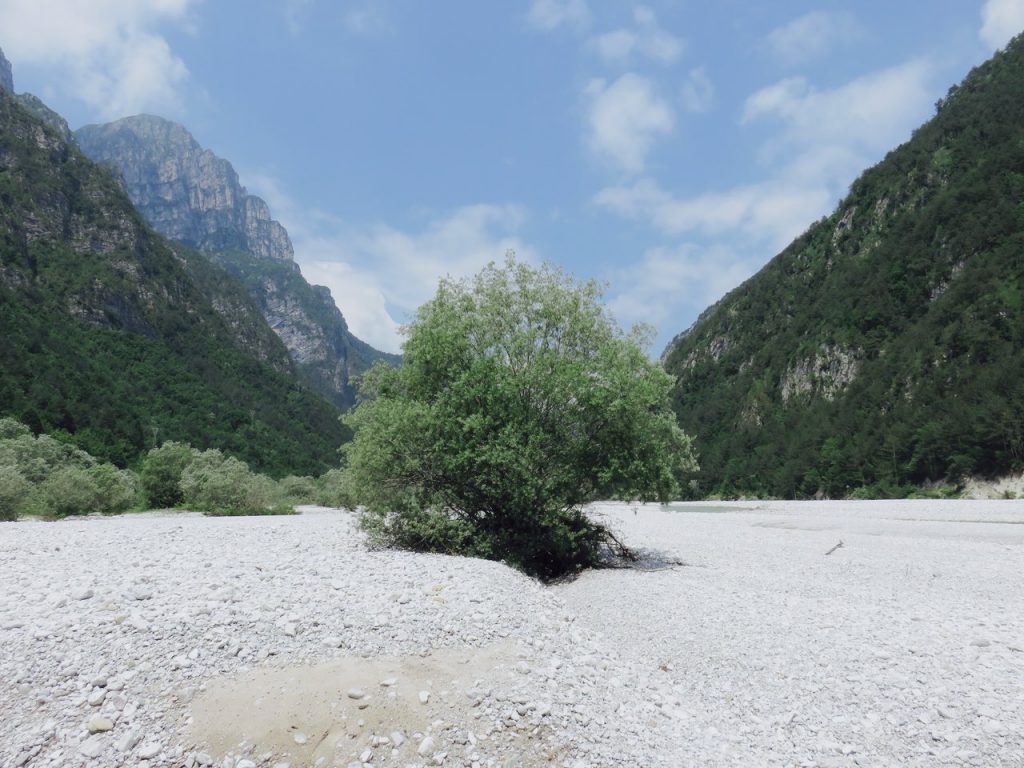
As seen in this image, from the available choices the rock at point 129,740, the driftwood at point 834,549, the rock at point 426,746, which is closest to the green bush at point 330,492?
the driftwood at point 834,549

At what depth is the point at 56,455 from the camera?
4641 centimetres

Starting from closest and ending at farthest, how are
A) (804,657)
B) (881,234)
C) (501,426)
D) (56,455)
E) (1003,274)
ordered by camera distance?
(804,657) → (501,426) → (56,455) → (1003,274) → (881,234)

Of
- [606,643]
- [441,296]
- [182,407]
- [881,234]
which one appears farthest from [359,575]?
[881,234]

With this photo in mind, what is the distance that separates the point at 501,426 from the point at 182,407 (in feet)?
362

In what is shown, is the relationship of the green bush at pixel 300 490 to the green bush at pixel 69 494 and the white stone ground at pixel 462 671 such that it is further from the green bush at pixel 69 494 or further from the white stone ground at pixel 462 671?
the white stone ground at pixel 462 671

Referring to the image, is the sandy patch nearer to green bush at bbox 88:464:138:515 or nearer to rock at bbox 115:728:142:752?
rock at bbox 115:728:142:752

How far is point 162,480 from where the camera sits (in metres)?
45.2

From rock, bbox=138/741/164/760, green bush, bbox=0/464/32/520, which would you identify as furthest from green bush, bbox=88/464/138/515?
rock, bbox=138/741/164/760

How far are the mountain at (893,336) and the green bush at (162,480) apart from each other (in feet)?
177

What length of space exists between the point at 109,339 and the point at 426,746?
435 ft

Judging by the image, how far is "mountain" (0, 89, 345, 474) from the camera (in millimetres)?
77250

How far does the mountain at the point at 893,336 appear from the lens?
254 ft

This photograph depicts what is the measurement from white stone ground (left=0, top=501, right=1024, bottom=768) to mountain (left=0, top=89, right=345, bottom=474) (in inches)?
2751

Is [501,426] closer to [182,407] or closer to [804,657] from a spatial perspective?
[804,657]
